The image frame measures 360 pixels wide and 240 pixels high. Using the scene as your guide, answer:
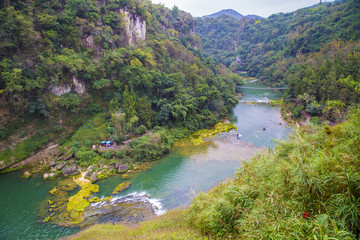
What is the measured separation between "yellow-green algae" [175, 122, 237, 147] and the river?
40.8 inches

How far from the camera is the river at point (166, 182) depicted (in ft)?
39.8

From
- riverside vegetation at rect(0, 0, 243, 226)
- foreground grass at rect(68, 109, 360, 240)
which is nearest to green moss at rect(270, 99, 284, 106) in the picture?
riverside vegetation at rect(0, 0, 243, 226)

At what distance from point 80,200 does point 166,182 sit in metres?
6.71

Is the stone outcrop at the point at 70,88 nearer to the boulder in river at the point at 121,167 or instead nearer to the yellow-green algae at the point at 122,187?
the boulder in river at the point at 121,167

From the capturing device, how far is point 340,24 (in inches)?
1929

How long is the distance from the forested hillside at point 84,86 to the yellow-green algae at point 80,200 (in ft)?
8.67

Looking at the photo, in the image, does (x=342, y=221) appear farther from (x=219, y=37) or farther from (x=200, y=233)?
(x=219, y=37)

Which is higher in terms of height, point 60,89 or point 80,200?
point 60,89

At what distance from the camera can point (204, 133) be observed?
26.1m

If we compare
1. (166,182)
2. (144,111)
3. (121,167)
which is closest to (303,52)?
(144,111)

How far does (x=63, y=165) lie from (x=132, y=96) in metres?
10.4

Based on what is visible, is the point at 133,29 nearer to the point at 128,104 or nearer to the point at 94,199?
the point at 128,104

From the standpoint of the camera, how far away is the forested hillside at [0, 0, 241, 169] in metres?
18.2

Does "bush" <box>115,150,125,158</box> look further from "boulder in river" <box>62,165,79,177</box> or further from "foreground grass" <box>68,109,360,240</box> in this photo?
"foreground grass" <box>68,109,360,240</box>
